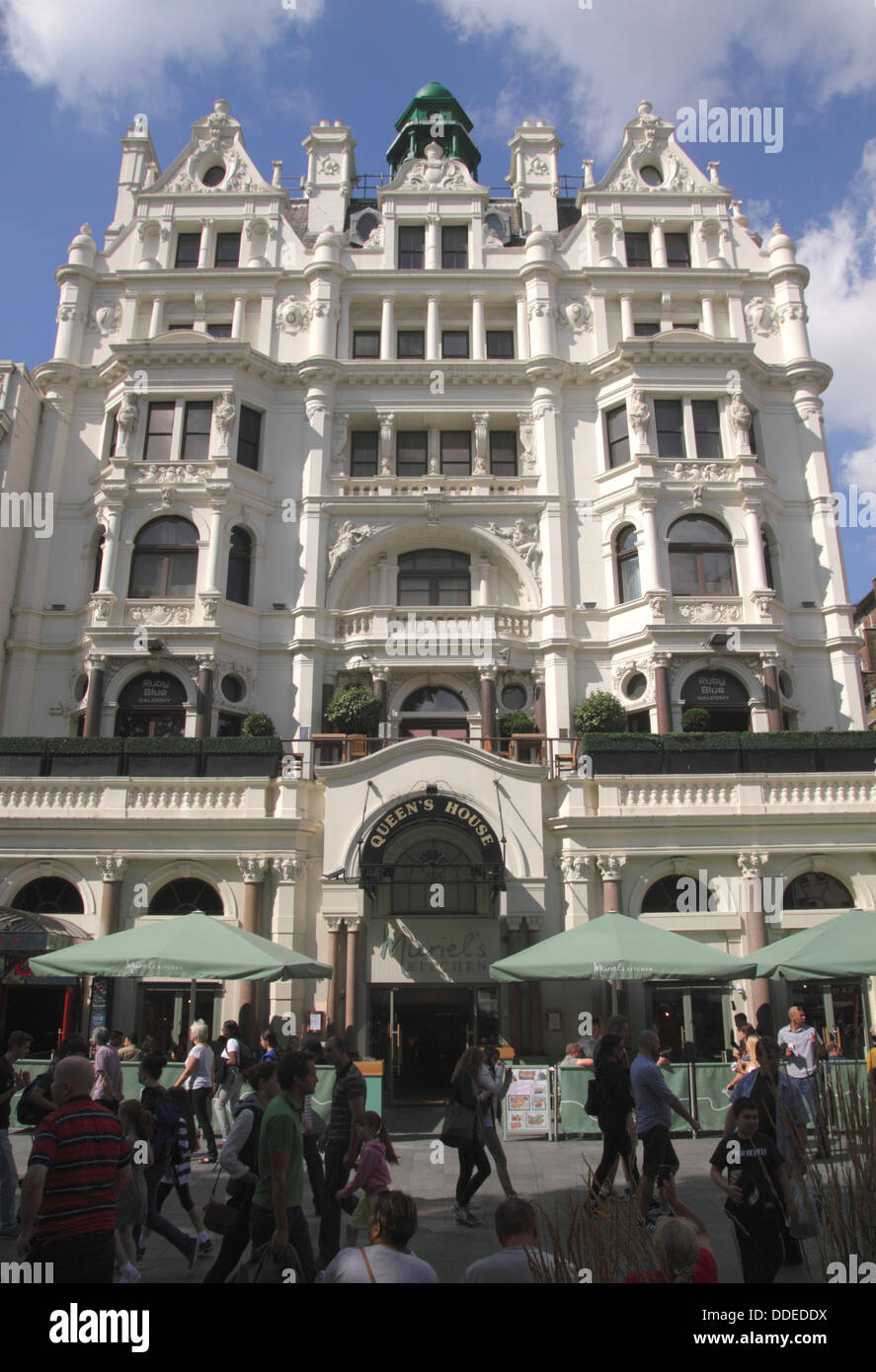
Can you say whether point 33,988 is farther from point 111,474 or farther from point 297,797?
point 111,474

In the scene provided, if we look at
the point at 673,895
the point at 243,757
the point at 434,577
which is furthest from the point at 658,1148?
the point at 434,577

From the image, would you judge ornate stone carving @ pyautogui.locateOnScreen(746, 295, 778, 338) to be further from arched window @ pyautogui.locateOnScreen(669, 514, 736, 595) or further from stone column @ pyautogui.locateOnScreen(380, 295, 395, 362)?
stone column @ pyautogui.locateOnScreen(380, 295, 395, 362)

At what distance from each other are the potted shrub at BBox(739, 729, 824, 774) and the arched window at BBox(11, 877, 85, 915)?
1681 cm

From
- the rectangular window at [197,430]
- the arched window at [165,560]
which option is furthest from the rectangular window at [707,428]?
the arched window at [165,560]

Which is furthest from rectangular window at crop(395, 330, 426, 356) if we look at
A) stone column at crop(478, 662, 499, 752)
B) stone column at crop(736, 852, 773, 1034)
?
stone column at crop(736, 852, 773, 1034)

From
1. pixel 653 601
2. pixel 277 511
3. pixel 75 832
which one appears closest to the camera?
pixel 75 832

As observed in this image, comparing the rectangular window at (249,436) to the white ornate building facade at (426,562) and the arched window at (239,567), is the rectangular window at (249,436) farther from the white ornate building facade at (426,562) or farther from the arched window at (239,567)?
A: the arched window at (239,567)

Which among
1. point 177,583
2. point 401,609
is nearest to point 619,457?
point 401,609

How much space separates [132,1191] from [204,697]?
65.4 feet

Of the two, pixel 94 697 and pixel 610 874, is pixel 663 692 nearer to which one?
pixel 610 874
